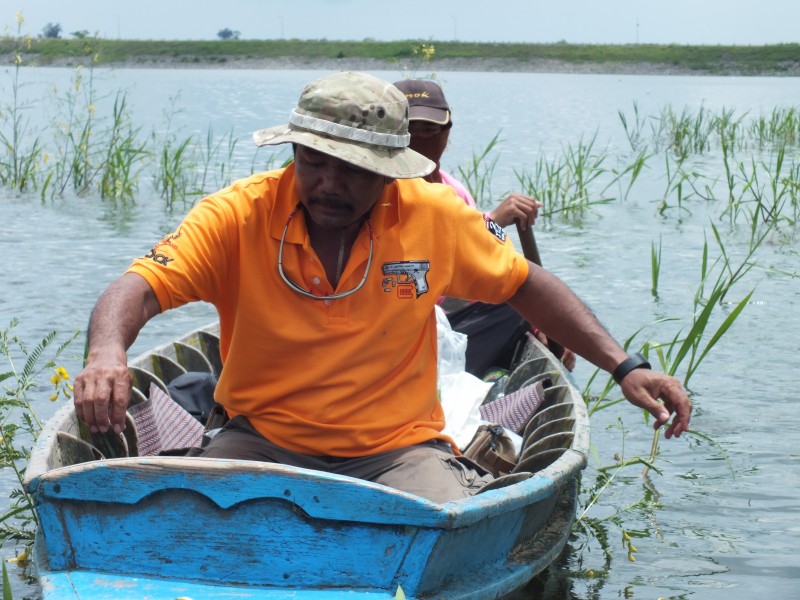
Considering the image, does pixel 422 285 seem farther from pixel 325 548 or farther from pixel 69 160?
pixel 69 160

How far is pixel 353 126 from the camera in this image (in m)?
2.70

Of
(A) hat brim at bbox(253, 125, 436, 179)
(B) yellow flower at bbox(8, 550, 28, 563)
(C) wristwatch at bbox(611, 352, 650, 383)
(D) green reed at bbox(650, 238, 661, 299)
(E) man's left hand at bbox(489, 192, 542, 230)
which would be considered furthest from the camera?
(D) green reed at bbox(650, 238, 661, 299)

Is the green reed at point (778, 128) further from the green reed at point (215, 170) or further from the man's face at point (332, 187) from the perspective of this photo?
the man's face at point (332, 187)

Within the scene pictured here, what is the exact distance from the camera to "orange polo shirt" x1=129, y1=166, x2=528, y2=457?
2811 mm

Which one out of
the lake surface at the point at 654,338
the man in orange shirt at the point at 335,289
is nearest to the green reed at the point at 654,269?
the lake surface at the point at 654,338

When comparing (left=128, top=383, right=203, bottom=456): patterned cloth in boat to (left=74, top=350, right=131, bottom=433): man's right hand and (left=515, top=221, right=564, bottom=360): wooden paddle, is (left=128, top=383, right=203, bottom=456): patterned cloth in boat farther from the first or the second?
(left=515, top=221, right=564, bottom=360): wooden paddle

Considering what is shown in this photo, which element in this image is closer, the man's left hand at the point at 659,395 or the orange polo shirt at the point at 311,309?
the orange polo shirt at the point at 311,309

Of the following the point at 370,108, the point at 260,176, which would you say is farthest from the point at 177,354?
the point at 370,108

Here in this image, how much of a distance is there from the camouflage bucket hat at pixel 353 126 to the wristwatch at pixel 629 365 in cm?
78

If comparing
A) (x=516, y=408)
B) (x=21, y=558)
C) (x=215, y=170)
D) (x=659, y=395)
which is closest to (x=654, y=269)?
(x=516, y=408)

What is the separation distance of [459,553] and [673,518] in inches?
82.9

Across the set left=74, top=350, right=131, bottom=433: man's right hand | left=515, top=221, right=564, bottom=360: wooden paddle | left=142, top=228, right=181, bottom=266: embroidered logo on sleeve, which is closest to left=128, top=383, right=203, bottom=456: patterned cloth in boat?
left=142, top=228, right=181, bottom=266: embroidered logo on sleeve

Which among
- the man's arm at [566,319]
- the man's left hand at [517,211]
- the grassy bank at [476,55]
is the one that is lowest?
the man's arm at [566,319]

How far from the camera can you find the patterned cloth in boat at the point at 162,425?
338 centimetres
